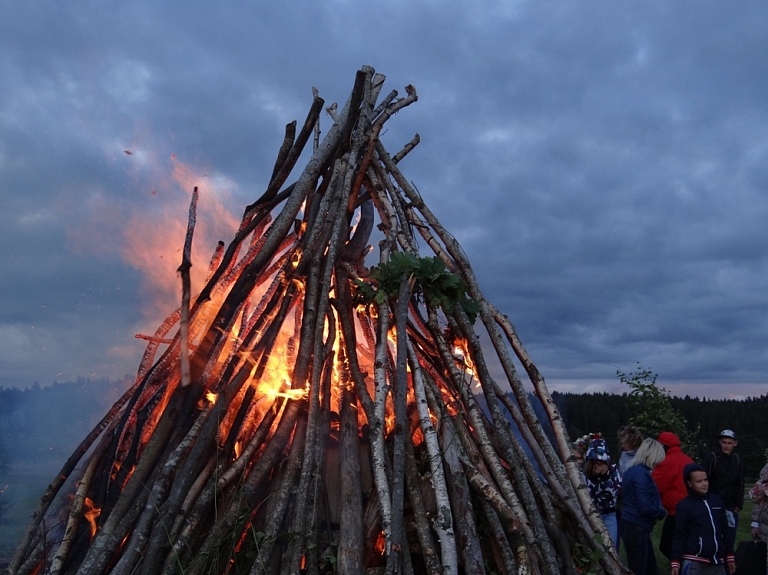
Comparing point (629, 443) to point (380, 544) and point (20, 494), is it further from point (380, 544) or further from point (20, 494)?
point (20, 494)

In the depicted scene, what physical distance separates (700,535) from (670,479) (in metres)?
1.35

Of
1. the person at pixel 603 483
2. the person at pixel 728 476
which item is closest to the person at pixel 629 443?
the person at pixel 603 483

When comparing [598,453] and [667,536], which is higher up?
[598,453]

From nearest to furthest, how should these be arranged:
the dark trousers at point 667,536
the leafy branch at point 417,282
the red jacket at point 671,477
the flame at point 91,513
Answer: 1. the flame at point 91,513
2. the leafy branch at point 417,282
3. the red jacket at point 671,477
4. the dark trousers at point 667,536

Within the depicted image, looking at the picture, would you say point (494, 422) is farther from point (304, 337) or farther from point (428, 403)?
point (304, 337)

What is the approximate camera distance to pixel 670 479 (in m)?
7.71

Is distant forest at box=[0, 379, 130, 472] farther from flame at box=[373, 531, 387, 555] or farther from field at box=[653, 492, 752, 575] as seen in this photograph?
field at box=[653, 492, 752, 575]

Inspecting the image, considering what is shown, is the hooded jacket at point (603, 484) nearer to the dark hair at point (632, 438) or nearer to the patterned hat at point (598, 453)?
the patterned hat at point (598, 453)

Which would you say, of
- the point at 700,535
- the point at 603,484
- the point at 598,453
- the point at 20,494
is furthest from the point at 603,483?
the point at 20,494

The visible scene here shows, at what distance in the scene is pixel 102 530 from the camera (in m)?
5.11

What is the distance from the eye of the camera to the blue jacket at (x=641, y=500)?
23.0 ft

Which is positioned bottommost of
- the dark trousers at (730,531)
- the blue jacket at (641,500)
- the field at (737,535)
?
the field at (737,535)

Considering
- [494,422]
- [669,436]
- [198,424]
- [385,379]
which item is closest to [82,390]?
[198,424]

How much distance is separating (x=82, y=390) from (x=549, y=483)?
764cm
